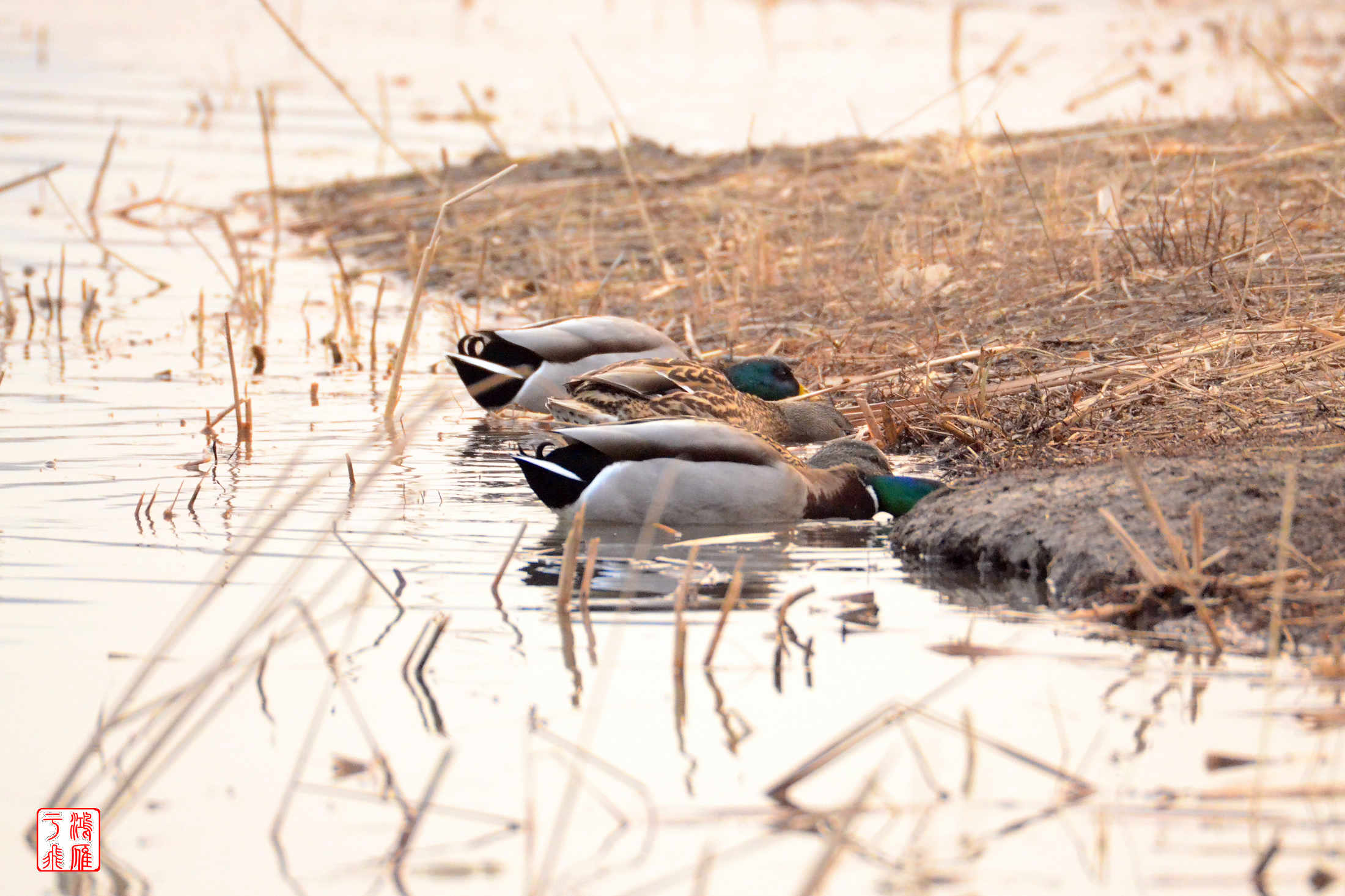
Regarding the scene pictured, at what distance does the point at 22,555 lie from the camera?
474 cm

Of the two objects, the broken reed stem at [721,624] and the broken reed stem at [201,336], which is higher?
the broken reed stem at [201,336]

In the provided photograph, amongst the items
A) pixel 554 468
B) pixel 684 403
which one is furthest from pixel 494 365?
pixel 554 468

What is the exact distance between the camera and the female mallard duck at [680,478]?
17.8 feet

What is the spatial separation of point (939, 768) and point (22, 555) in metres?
2.81

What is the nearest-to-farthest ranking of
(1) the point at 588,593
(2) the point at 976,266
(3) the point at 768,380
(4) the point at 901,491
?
1. (1) the point at 588,593
2. (4) the point at 901,491
3. (3) the point at 768,380
4. (2) the point at 976,266

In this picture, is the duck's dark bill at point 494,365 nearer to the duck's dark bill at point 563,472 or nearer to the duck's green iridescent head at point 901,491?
the duck's dark bill at point 563,472

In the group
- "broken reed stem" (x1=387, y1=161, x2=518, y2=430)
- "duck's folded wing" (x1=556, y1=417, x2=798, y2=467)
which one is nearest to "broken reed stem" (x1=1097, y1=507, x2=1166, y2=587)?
"duck's folded wing" (x1=556, y1=417, x2=798, y2=467)

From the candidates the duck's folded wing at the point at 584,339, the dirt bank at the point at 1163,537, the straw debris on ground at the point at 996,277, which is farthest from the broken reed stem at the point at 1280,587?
the duck's folded wing at the point at 584,339

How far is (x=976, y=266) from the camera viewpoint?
8.39 m

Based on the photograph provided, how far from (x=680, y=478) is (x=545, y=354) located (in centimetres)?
233

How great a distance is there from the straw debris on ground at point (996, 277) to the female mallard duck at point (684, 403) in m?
0.27

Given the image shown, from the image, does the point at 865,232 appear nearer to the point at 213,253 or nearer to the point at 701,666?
the point at 213,253

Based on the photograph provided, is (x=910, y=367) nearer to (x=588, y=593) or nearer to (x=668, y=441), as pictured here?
(x=668, y=441)

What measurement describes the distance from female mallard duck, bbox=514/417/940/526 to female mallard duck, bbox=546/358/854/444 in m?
1.04
